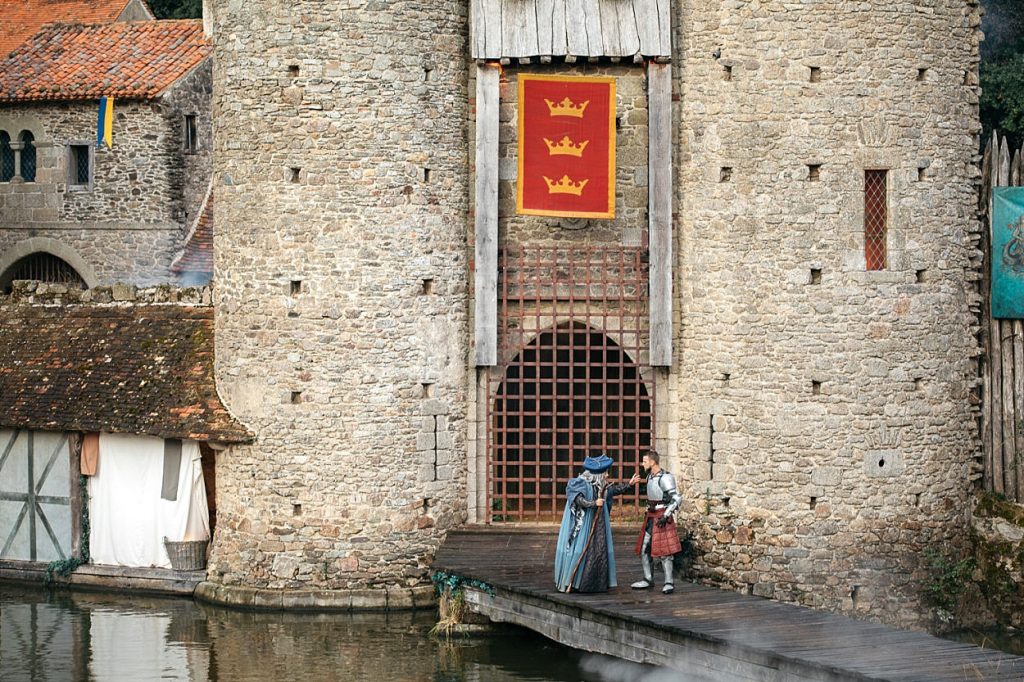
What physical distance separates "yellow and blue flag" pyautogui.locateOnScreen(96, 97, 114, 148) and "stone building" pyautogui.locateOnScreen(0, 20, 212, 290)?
0.42ft

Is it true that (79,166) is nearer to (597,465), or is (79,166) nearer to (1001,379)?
(597,465)

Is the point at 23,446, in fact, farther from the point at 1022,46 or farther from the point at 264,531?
the point at 1022,46

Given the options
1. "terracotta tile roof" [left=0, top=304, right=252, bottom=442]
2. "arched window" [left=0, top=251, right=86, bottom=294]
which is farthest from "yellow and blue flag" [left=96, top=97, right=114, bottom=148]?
"terracotta tile roof" [left=0, top=304, right=252, bottom=442]

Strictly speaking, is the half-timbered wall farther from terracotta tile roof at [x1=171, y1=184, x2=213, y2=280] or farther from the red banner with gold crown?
terracotta tile roof at [x1=171, y1=184, x2=213, y2=280]

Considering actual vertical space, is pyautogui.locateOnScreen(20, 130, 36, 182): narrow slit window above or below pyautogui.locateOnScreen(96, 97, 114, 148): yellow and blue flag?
below

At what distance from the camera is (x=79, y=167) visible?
32094 millimetres

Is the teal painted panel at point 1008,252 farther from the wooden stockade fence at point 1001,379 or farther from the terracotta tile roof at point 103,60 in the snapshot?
the terracotta tile roof at point 103,60

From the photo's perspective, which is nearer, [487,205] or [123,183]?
[487,205]

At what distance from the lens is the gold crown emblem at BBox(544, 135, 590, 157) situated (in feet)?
66.1

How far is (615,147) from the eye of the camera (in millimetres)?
20344

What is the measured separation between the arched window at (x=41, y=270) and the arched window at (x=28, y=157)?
1439 millimetres

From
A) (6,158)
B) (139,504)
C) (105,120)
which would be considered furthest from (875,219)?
(6,158)

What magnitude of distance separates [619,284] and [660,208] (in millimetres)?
1059

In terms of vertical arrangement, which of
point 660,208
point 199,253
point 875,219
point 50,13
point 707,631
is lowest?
point 707,631
